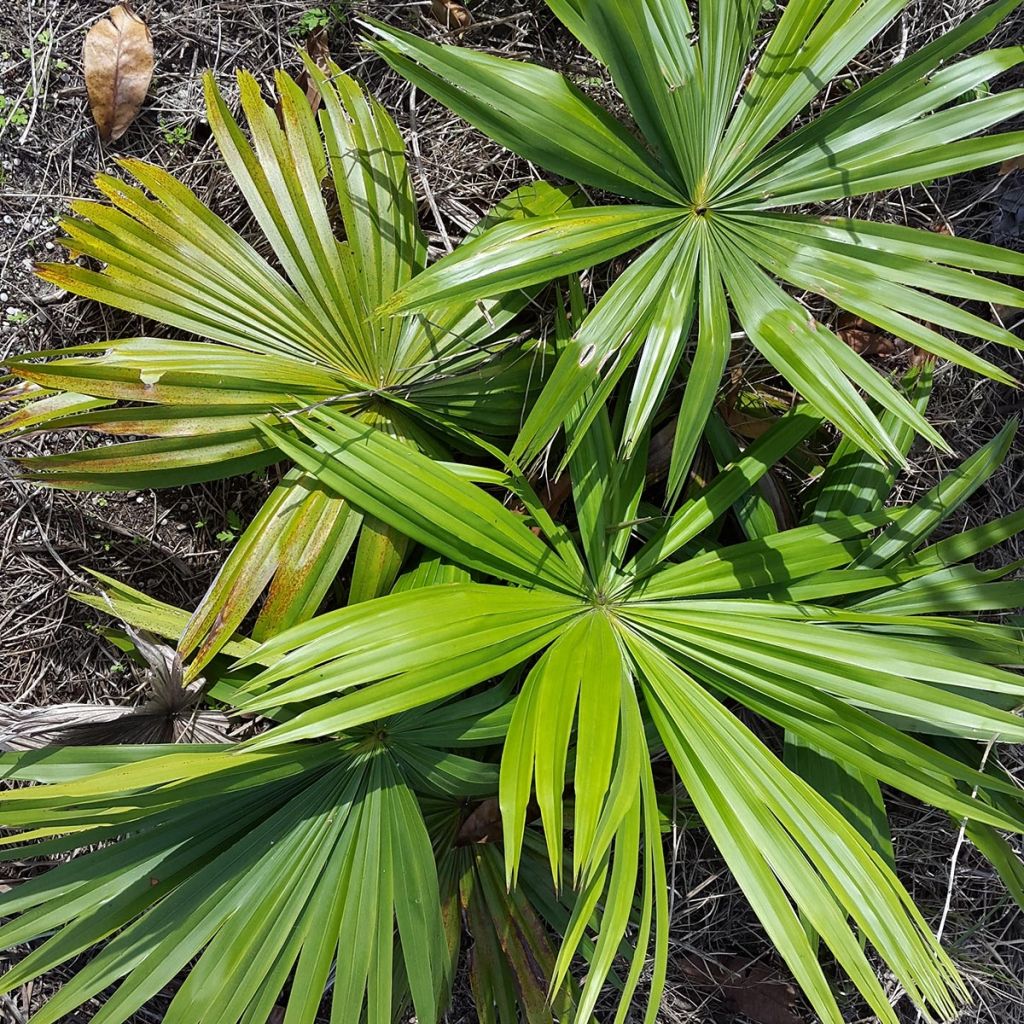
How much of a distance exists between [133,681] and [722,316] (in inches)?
57.6

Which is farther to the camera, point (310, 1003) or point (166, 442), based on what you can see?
Result: point (166, 442)

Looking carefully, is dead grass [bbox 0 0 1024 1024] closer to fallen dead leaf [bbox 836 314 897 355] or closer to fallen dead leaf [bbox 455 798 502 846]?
fallen dead leaf [bbox 836 314 897 355]

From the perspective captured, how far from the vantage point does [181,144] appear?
5.52ft

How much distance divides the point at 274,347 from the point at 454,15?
83 cm

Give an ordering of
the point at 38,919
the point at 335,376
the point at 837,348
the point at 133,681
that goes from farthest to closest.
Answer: the point at 133,681
the point at 335,376
the point at 38,919
the point at 837,348

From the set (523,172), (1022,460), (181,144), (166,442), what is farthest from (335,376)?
(1022,460)

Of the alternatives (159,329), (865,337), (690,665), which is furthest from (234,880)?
(865,337)

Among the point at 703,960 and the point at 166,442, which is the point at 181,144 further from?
the point at 703,960

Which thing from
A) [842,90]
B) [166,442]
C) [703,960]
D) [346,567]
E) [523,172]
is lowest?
[703,960]

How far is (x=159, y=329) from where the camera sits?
167cm

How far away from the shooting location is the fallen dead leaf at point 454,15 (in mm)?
1607

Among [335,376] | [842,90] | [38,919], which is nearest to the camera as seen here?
[38,919]

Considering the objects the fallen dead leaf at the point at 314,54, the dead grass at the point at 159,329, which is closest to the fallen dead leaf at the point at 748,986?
the dead grass at the point at 159,329

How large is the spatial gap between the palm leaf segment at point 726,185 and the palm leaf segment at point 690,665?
0.22 metres
